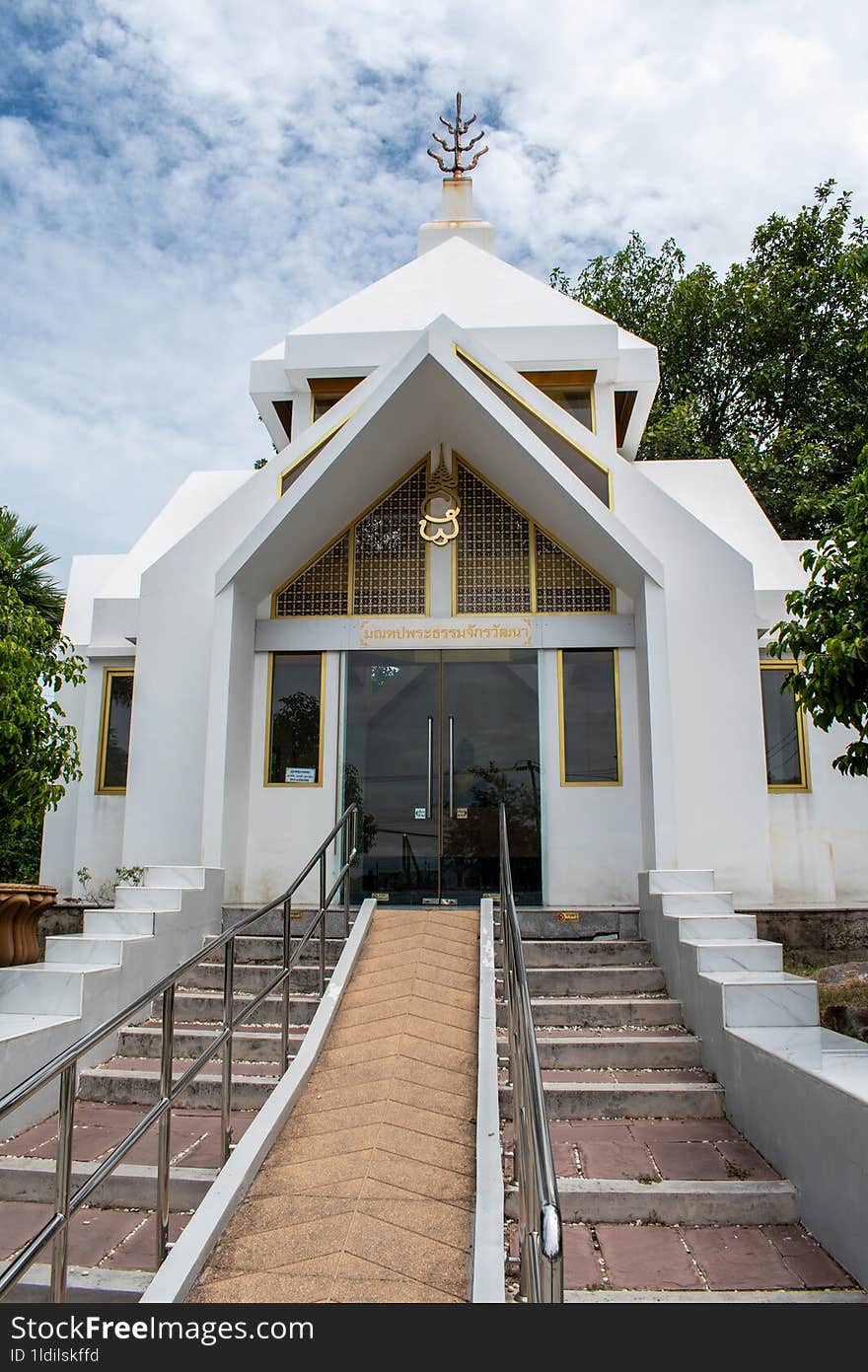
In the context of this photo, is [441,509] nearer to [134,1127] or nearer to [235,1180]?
[134,1127]

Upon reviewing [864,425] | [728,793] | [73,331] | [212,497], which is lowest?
[728,793]

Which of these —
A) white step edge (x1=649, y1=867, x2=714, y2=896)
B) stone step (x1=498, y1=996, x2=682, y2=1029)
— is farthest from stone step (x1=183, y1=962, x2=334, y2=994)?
white step edge (x1=649, y1=867, x2=714, y2=896)

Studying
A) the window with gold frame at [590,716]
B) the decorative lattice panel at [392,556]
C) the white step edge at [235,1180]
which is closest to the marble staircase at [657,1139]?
the white step edge at [235,1180]

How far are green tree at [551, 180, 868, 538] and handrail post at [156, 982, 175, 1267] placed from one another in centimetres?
1806

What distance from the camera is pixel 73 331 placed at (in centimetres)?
1131

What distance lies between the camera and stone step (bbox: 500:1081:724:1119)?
5.64 meters

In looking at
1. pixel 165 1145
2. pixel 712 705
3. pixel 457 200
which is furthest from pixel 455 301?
pixel 165 1145

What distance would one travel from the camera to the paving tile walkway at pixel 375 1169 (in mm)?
3572

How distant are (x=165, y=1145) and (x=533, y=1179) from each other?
5.77ft

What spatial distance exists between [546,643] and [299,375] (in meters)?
4.57

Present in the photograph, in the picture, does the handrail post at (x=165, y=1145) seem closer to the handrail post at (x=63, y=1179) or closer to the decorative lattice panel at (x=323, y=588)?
the handrail post at (x=63, y=1179)
